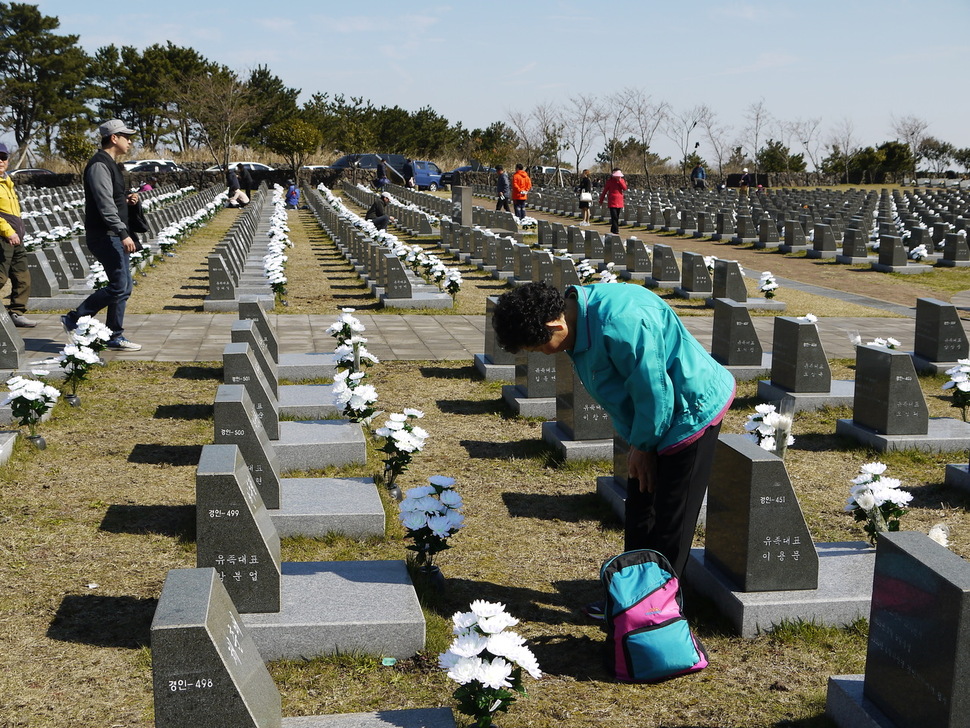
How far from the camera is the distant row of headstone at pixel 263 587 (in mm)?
2992

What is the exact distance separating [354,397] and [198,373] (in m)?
3.48

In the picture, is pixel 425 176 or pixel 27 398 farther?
pixel 425 176

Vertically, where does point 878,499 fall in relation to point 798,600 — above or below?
above

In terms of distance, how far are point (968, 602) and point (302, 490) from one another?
12.8 ft

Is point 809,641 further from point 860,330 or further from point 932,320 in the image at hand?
point 860,330

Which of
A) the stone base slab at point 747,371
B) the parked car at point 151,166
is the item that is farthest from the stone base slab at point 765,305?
the parked car at point 151,166

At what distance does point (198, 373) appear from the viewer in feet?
31.9

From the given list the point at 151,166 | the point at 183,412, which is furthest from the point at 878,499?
the point at 151,166

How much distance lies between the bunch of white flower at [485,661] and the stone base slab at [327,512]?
2.34 m

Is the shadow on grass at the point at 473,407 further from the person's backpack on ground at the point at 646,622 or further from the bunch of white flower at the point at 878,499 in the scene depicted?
the person's backpack on ground at the point at 646,622

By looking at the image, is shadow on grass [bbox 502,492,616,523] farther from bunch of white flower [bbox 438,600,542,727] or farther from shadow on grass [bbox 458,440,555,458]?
bunch of white flower [bbox 438,600,542,727]

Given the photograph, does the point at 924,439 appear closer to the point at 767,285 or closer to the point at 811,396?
the point at 811,396

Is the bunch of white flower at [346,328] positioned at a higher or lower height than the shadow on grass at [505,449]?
higher

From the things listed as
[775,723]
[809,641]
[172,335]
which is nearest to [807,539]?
[809,641]
